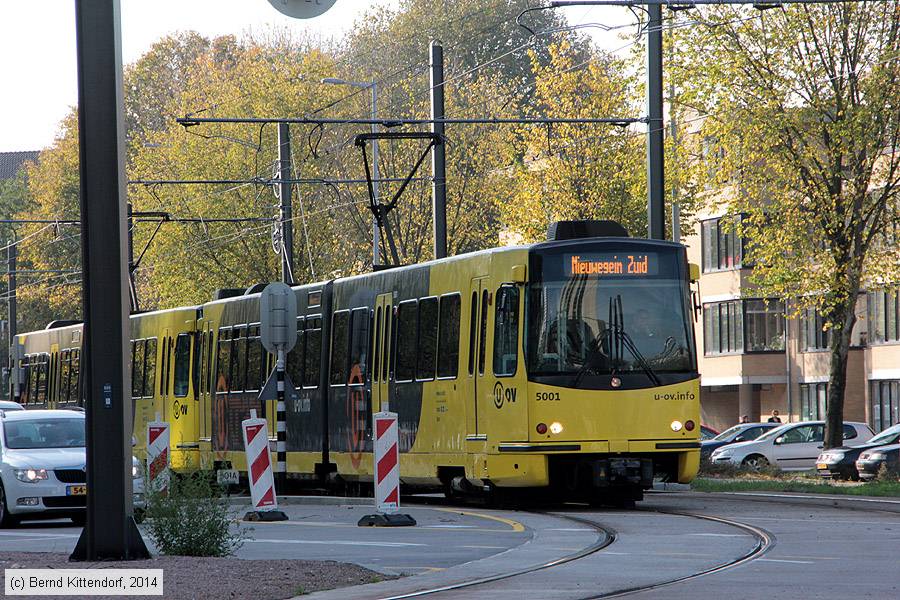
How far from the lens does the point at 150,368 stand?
36.3 m

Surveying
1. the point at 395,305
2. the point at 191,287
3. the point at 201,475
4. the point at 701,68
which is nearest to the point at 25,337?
the point at 191,287

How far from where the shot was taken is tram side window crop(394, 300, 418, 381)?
79.8ft

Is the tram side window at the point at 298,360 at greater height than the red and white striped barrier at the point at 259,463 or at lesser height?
greater

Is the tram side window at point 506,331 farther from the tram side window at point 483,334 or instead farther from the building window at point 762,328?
the building window at point 762,328

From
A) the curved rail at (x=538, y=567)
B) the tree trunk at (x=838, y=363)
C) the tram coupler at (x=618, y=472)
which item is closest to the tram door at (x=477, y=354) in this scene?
the tram coupler at (x=618, y=472)

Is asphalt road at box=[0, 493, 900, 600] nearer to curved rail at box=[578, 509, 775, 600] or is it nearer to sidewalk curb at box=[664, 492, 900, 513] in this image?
curved rail at box=[578, 509, 775, 600]

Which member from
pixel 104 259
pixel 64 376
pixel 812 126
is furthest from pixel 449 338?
pixel 64 376

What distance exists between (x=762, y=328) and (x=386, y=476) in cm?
4944

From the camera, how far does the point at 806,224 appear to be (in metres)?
35.5

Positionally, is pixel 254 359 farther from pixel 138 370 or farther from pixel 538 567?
pixel 538 567

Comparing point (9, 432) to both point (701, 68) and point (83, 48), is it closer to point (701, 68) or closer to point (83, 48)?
point (83, 48)

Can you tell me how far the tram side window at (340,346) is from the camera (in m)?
26.7

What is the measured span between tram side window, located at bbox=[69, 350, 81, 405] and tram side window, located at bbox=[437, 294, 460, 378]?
1967 centimetres

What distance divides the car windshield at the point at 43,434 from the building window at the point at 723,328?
4614 cm
